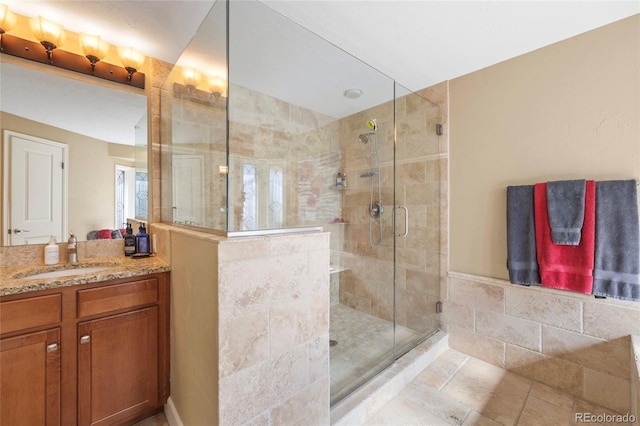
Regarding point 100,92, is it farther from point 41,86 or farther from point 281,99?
point 281,99

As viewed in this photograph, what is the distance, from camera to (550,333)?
187cm

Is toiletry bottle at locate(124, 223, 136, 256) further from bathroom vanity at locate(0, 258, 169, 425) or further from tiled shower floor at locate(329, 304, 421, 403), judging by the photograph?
tiled shower floor at locate(329, 304, 421, 403)

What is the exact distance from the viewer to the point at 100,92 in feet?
6.18

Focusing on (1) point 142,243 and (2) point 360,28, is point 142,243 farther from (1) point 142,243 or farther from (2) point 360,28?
(2) point 360,28

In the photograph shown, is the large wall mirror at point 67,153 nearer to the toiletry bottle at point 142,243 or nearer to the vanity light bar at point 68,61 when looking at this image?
the vanity light bar at point 68,61

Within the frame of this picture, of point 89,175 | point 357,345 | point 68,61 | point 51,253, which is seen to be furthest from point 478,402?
point 68,61

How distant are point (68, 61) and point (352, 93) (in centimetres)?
213

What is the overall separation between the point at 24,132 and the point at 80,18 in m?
0.78

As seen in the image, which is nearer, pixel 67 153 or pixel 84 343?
pixel 84 343

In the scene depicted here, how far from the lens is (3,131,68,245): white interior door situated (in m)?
1.55

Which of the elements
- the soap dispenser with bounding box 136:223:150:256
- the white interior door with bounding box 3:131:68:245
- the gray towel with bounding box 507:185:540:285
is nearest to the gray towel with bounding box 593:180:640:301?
the gray towel with bounding box 507:185:540:285

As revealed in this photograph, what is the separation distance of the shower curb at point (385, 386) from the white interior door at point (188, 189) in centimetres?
136

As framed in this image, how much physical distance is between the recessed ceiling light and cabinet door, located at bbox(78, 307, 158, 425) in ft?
7.66

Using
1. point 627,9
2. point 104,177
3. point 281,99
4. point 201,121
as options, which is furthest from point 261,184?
point 627,9
